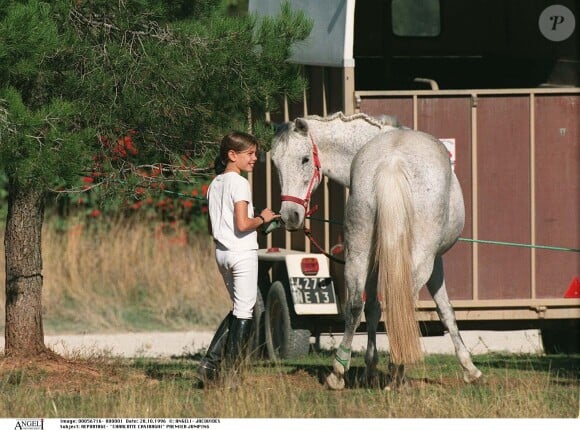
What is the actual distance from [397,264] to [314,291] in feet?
7.12

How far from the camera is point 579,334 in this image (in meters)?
11.8

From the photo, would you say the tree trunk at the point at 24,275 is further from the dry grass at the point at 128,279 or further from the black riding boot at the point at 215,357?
the dry grass at the point at 128,279

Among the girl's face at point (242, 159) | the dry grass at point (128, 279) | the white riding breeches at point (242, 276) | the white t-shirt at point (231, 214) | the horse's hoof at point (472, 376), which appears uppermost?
the girl's face at point (242, 159)

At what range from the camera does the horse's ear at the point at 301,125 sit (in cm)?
854

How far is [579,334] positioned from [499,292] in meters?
2.33

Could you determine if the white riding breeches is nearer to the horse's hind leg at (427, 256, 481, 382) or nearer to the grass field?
the grass field

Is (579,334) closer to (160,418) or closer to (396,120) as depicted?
(396,120)

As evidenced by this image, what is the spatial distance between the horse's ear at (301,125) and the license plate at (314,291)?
65.6 inches

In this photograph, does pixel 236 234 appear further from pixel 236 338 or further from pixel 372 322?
pixel 372 322

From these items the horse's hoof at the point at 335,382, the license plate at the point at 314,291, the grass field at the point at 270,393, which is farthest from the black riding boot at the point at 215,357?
the license plate at the point at 314,291

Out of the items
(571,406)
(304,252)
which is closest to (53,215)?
(304,252)

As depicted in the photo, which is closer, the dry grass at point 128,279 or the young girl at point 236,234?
the young girl at point 236,234

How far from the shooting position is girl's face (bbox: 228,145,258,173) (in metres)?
8.09

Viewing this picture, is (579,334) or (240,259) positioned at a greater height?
(240,259)
